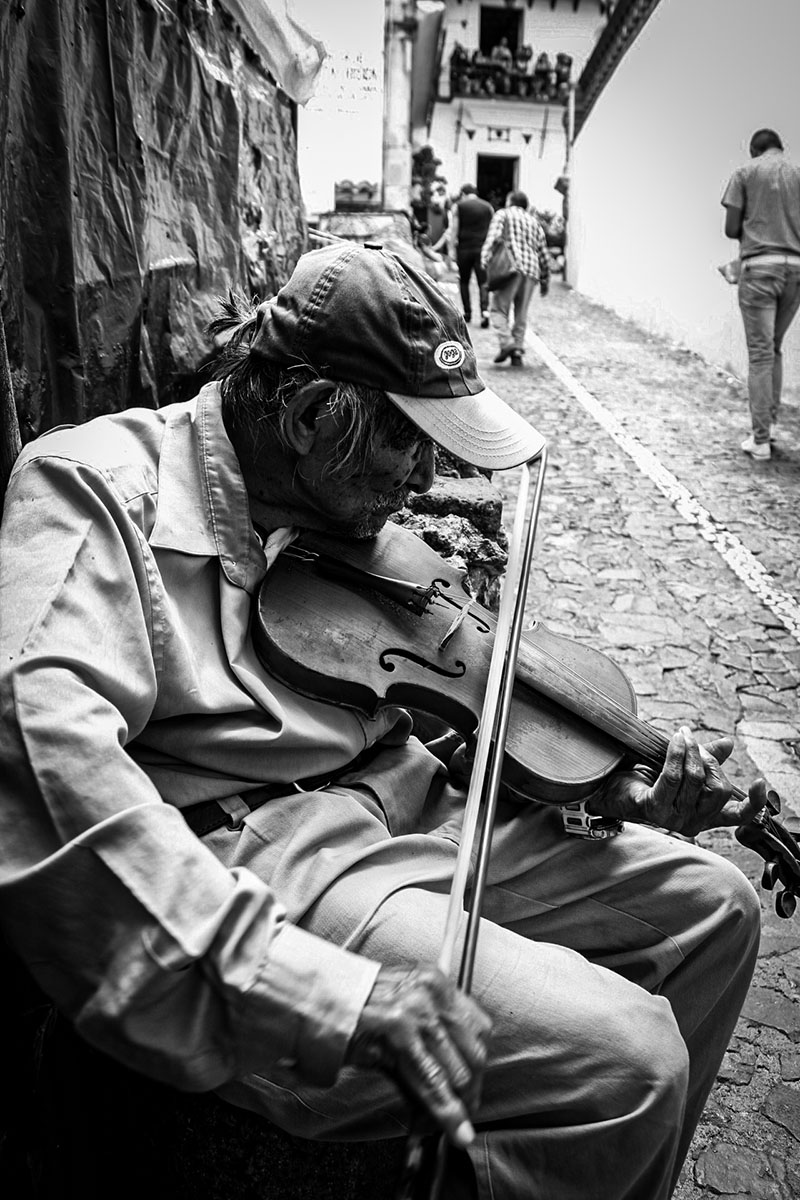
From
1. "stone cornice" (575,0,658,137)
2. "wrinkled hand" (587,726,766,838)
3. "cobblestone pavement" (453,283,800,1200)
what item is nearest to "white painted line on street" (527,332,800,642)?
"cobblestone pavement" (453,283,800,1200)

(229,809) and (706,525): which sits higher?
(229,809)

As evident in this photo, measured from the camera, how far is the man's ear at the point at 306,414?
144 centimetres

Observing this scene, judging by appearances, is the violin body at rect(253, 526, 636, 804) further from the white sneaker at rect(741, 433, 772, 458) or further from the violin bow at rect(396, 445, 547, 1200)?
the white sneaker at rect(741, 433, 772, 458)

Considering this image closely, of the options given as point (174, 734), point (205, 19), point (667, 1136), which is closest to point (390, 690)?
point (174, 734)

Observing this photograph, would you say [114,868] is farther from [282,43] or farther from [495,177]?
[495,177]

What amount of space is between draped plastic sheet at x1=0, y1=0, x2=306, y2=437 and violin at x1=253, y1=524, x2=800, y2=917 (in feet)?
2.42

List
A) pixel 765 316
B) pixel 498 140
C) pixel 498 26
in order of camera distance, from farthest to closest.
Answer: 1. pixel 498 26
2. pixel 498 140
3. pixel 765 316

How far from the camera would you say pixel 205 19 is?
3.13 meters

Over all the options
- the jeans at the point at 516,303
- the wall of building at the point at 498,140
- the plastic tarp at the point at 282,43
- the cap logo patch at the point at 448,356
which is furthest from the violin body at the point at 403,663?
the wall of building at the point at 498,140

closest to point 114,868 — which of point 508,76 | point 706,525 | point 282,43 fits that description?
point 282,43

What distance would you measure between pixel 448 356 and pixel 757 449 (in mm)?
5519

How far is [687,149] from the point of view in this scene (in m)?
11.4

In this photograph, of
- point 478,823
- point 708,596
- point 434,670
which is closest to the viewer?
point 478,823

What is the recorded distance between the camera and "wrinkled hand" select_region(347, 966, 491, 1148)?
0.85 m
